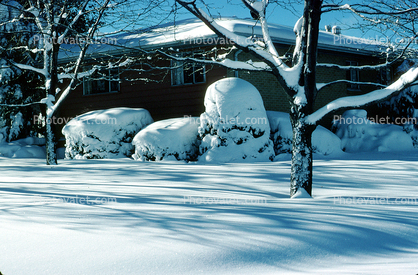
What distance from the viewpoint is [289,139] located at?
37.8 ft

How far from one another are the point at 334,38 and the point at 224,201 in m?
12.0

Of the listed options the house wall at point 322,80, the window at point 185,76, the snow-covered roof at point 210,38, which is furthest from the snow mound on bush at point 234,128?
the window at point 185,76

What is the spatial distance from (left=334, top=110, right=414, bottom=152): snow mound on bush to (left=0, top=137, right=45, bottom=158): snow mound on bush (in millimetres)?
11083

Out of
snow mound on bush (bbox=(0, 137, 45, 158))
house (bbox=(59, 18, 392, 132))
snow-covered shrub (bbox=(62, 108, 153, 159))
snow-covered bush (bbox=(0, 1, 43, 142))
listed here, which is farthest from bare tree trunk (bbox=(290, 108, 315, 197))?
snow-covered bush (bbox=(0, 1, 43, 142))

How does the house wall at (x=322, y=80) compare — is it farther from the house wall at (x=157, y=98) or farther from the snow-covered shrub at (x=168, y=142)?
the snow-covered shrub at (x=168, y=142)

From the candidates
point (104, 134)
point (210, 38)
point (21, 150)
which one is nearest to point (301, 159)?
point (210, 38)

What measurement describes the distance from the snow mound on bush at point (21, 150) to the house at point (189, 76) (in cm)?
218

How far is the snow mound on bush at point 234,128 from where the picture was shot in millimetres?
10602

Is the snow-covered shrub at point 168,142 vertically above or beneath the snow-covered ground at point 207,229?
above

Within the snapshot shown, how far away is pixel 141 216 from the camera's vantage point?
4.62m

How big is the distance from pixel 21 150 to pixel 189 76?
6.79 metres

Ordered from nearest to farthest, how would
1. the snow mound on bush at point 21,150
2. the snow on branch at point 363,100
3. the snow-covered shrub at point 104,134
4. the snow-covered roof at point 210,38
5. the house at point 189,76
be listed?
the snow on branch at point 363,100, the snow-covered shrub at point 104,134, the snow-covered roof at point 210,38, the house at point 189,76, the snow mound on bush at point 21,150

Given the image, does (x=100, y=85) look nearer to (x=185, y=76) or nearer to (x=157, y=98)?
(x=157, y=98)

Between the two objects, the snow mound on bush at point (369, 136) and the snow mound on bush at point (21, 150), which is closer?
the snow mound on bush at point (369, 136)
